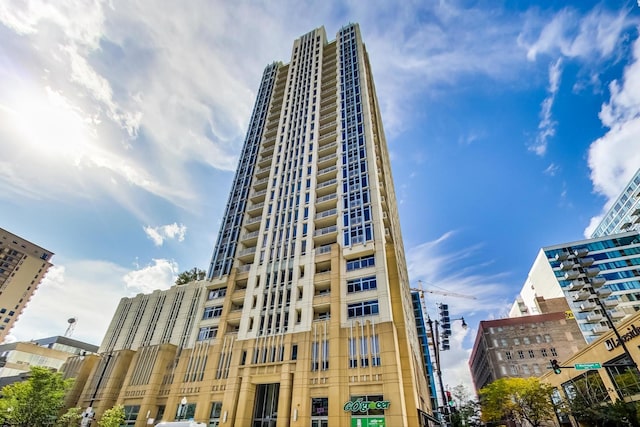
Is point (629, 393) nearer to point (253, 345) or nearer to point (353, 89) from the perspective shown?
point (253, 345)

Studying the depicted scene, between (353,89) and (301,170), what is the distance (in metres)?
20.4

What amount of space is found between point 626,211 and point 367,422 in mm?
113021

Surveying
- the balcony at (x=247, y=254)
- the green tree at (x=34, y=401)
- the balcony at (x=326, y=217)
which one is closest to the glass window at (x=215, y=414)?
the balcony at (x=247, y=254)

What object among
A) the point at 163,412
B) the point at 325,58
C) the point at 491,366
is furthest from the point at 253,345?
the point at 491,366

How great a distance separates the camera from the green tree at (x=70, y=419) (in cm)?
4074

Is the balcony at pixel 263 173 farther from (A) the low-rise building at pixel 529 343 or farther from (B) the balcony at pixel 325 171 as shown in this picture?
(A) the low-rise building at pixel 529 343

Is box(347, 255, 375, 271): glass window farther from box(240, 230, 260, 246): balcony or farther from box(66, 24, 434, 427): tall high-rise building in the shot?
box(240, 230, 260, 246): balcony

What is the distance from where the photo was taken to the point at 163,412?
40.3 meters

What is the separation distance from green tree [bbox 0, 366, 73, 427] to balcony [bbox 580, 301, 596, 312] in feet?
364

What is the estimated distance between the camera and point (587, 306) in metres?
78.6

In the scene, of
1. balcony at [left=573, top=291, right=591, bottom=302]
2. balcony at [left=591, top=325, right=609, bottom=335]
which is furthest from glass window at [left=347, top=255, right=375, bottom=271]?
balcony at [left=573, top=291, right=591, bottom=302]

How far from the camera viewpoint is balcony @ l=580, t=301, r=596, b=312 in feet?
254

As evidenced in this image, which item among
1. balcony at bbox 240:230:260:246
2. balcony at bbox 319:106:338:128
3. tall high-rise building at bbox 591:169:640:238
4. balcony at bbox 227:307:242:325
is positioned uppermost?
tall high-rise building at bbox 591:169:640:238

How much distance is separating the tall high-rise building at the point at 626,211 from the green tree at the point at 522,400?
7395cm
